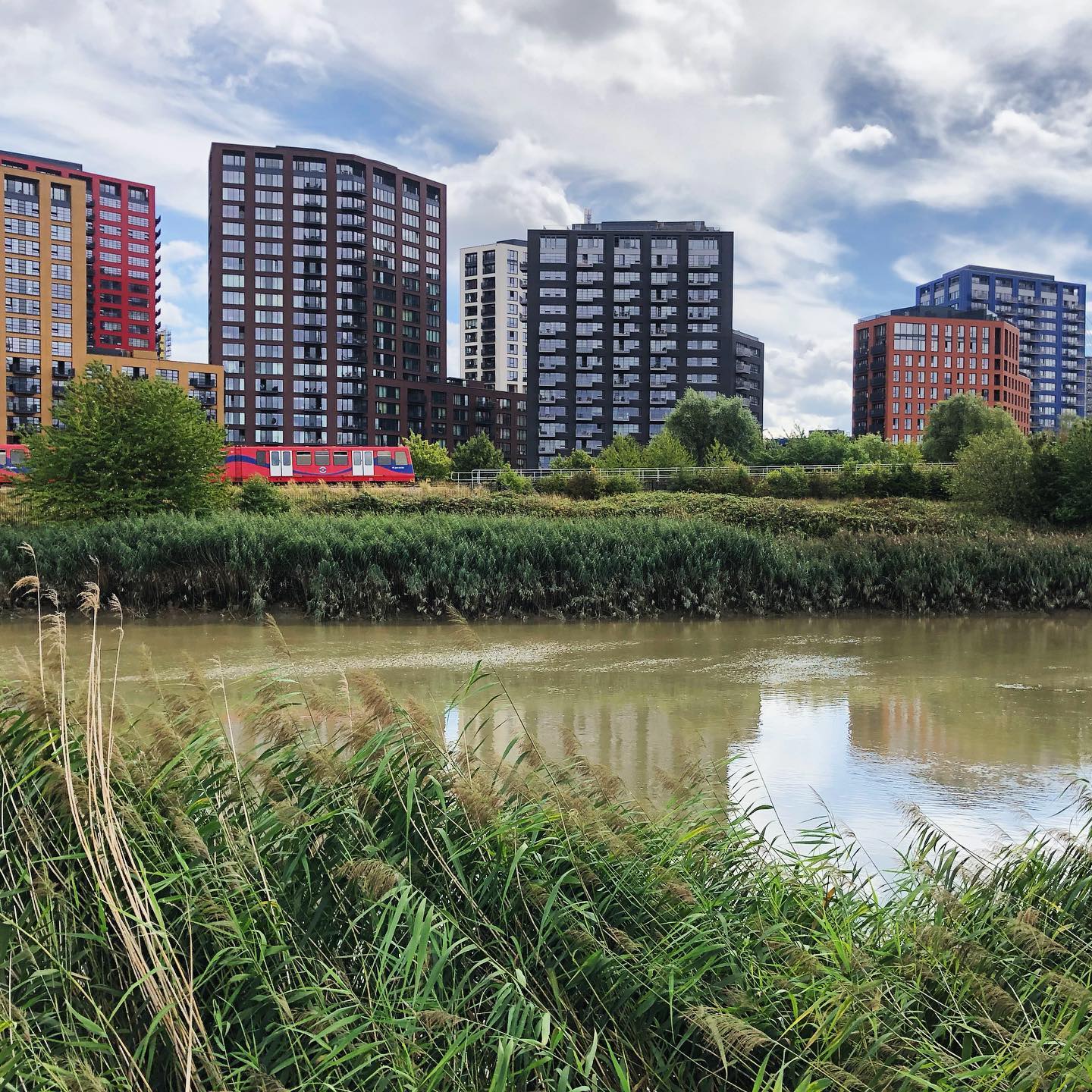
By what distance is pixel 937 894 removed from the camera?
13.3 ft

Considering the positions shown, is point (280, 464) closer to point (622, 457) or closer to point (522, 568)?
point (622, 457)

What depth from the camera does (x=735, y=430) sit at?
7625cm

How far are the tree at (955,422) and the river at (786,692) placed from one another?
54.2 m

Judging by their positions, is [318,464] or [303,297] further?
[303,297]

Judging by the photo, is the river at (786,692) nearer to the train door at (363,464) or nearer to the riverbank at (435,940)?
the riverbank at (435,940)

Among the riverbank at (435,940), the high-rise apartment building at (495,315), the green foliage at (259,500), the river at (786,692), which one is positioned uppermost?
the high-rise apartment building at (495,315)

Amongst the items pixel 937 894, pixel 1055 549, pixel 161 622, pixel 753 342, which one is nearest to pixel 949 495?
pixel 1055 549

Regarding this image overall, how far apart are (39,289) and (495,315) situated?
8298cm

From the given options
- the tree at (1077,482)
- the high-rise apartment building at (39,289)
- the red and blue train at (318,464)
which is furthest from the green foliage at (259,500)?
the high-rise apartment building at (39,289)

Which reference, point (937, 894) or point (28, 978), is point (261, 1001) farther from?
point (937, 894)

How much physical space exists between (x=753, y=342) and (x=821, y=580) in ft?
394

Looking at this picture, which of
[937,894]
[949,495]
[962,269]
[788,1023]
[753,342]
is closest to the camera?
[788,1023]

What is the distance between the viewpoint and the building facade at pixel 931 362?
149 meters

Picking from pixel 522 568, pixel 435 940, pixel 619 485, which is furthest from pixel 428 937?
pixel 619 485
